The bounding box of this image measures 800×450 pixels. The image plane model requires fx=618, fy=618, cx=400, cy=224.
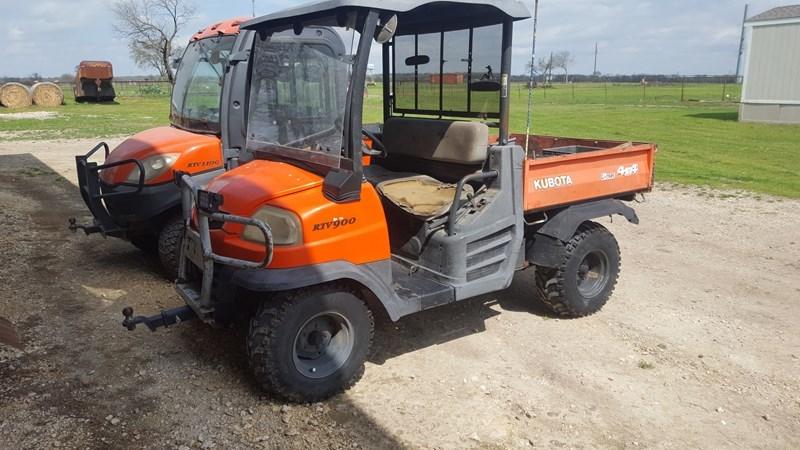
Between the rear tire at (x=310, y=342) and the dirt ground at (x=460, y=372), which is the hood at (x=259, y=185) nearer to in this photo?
the rear tire at (x=310, y=342)

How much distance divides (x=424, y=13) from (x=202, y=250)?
8.08ft

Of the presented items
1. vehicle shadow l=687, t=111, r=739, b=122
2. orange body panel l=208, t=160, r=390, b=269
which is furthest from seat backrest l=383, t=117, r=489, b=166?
vehicle shadow l=687, t=111, r=739, b=122

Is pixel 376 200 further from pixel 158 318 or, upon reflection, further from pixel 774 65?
pixel 774 65

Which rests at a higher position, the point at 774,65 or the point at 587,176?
the point at 774,65

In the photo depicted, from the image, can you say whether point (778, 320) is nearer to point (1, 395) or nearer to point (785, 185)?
point (1, 395)

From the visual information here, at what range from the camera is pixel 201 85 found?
21.5ft

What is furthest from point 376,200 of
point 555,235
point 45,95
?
point 45,95

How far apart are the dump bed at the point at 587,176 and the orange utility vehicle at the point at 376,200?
0.5 inches

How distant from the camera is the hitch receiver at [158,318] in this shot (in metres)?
3.61

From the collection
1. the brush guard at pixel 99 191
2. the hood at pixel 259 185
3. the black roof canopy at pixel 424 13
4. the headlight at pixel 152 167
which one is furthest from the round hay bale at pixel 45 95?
the hood at pixel 259 185

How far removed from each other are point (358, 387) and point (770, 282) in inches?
164

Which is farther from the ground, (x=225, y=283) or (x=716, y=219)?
(x=225, y=283)

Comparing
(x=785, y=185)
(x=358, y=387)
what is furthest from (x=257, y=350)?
(x=785, y=185)

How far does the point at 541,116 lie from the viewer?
2488cm
